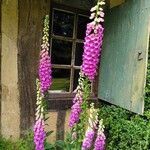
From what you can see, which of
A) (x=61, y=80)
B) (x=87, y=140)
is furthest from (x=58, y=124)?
(x=87, y=140)

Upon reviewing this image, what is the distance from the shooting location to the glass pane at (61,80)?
5.91 m

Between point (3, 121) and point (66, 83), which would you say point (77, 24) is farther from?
point (3, 121)

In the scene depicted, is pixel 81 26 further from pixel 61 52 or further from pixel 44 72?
pixel 44 72

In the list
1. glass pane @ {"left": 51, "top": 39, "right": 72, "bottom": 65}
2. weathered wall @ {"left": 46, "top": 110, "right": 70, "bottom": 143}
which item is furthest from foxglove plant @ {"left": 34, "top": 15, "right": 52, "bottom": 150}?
glass pane @ {"left": 51, "top": 39, "right": 72, "bottom": 65}

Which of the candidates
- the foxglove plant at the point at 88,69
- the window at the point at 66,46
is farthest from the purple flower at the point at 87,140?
the window at the point at 66,46

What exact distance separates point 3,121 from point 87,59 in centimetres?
223

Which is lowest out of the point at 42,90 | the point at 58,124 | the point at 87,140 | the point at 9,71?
the point at 58,124

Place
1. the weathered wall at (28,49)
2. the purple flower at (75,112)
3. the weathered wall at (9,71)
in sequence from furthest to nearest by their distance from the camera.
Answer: the weathered wall at (28,49)
the weathered wall at (9,71)
the purple flower at (75,112)

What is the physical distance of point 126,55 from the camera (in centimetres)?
540

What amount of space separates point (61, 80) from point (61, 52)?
413 millimetres

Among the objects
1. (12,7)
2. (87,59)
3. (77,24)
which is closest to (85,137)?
(87,59)

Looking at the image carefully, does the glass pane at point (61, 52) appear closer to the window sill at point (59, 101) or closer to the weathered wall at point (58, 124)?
the window sill at point (59, 101)

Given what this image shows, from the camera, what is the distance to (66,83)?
19.8ft

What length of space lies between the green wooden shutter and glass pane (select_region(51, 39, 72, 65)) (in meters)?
0.53
